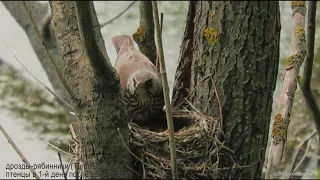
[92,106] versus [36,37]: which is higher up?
[36,37]

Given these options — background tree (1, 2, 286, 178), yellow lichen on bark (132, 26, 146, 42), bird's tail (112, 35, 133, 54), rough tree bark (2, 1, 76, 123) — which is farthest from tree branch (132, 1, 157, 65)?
rough tree bark (2, 1, 76, 123)

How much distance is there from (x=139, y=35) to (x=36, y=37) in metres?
1.42

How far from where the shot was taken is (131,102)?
2625 mm

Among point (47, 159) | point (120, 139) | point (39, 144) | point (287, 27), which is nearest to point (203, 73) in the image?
point (120, 139)

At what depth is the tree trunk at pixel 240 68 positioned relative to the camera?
2.01 meters

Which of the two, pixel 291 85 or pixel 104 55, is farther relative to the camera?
pixel 291 85

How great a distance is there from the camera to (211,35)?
6.79ft

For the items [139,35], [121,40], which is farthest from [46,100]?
[139,35]

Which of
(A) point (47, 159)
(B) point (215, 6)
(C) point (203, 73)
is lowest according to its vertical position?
(A) point (47, 159)

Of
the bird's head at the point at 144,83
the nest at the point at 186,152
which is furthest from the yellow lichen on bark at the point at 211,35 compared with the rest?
the bird's head at the point at 144,83

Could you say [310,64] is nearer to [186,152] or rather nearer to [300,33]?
[300,33]

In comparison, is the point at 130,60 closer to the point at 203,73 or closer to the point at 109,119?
the point at 203,73

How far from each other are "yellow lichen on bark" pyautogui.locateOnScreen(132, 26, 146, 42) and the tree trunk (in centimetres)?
48

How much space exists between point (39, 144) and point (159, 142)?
6.49ft
